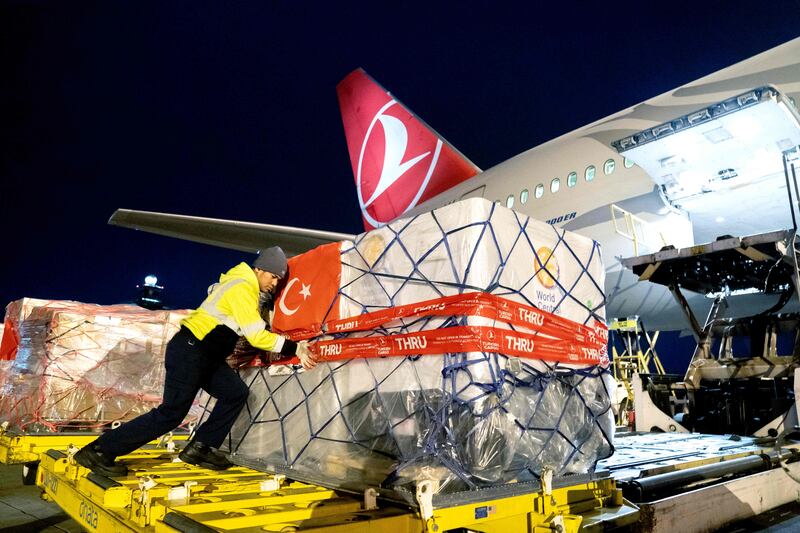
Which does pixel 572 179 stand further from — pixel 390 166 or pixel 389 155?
pixel 389 155

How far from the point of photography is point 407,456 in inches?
103

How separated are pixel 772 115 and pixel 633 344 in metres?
9.67

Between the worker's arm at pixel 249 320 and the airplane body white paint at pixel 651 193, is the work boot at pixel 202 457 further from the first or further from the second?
the airplane body white paint at pixel 651 193

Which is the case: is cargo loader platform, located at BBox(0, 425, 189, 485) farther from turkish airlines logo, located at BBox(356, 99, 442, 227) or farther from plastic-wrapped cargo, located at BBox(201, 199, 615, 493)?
turkish airlines logo, located at BBox(356, 99, 442, 227)

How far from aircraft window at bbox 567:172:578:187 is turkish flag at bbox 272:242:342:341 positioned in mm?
6622

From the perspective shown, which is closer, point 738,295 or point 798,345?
point 798,345

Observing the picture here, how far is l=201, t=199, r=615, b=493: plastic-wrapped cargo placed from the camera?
2520mm

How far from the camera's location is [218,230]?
36.8 ft

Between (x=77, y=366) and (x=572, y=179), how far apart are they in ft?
25.2

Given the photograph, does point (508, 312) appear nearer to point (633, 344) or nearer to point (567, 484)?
point (567, 484)

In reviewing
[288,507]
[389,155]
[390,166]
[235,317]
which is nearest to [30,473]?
[235,317]

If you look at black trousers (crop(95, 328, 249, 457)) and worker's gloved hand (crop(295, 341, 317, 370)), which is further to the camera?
worker's gloved hand (crop(295, 341, 317, 370))

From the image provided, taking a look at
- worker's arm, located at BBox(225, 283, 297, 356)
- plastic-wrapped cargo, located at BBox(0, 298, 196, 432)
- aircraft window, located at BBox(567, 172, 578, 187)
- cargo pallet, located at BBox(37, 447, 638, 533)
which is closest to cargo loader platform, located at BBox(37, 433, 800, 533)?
cargo pallet, located at BBox(37, 447, 638, 533)

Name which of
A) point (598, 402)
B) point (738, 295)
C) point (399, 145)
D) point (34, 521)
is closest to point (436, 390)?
point (598, 402)
